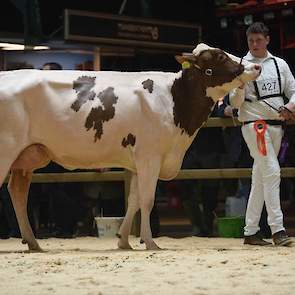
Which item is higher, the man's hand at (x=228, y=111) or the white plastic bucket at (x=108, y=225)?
the man's hand at (x=228, y=111)

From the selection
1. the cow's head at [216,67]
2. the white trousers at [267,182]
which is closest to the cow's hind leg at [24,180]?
the cow's head at [216,67]

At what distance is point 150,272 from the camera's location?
5723 mm

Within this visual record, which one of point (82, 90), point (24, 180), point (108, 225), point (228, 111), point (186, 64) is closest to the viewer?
point (82, 90)

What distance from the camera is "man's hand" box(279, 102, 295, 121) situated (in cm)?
778

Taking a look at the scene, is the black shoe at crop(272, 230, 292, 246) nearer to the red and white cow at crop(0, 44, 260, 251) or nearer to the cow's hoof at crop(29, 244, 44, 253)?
the red and white cow at crop(0, 44, 260, 251)

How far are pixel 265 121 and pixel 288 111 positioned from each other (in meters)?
0.27

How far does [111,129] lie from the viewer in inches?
299

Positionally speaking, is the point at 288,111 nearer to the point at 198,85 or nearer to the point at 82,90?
the point at 198,85

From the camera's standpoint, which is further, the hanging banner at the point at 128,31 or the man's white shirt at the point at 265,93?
the hanging banner at the point at 128,31

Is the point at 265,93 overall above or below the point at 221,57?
below

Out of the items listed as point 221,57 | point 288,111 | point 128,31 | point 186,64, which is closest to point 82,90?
point 186,64

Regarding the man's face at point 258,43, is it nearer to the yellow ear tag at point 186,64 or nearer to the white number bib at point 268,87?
the white number bib at point 268,87

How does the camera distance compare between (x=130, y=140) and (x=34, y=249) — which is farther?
(x=34, y=249)

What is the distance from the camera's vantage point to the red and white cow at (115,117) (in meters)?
7.55
